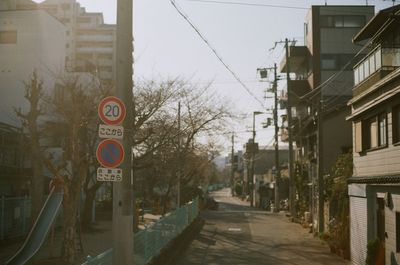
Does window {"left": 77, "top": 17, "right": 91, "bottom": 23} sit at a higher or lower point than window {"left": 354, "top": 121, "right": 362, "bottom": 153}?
higher

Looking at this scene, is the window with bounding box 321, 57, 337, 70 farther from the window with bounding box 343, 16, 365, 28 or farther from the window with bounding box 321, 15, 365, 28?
the window with bounding box 343, 16, 365, 28

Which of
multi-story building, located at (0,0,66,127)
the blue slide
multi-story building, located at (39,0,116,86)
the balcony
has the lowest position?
the blue slide

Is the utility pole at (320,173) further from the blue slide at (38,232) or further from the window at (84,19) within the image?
the window at (84,19)

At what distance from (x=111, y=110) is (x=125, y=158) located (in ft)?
2.94

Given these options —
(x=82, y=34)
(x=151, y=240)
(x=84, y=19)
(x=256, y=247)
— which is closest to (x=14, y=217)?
(x=151, y=240)

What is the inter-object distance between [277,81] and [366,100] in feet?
85.9

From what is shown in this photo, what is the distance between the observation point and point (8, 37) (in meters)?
34.4

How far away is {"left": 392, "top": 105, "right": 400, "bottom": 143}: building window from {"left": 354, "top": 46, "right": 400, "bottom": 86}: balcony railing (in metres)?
1.33

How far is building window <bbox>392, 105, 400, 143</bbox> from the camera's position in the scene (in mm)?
13758

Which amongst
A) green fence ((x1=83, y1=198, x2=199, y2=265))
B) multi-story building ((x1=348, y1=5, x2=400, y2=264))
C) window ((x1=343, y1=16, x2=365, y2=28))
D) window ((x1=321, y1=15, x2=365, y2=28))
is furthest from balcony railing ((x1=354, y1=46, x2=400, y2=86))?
window ((x1=343, y1=16, x2=365, y2=28))

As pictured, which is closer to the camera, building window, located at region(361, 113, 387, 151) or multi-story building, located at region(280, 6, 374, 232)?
building window, located at region(361, 113, 387, 151)

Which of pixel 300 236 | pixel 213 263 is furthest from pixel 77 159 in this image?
pixel 300 236

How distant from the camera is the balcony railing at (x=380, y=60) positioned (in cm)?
1461

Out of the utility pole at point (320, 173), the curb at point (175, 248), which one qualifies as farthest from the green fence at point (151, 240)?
the utility pole at point (320, 173)
